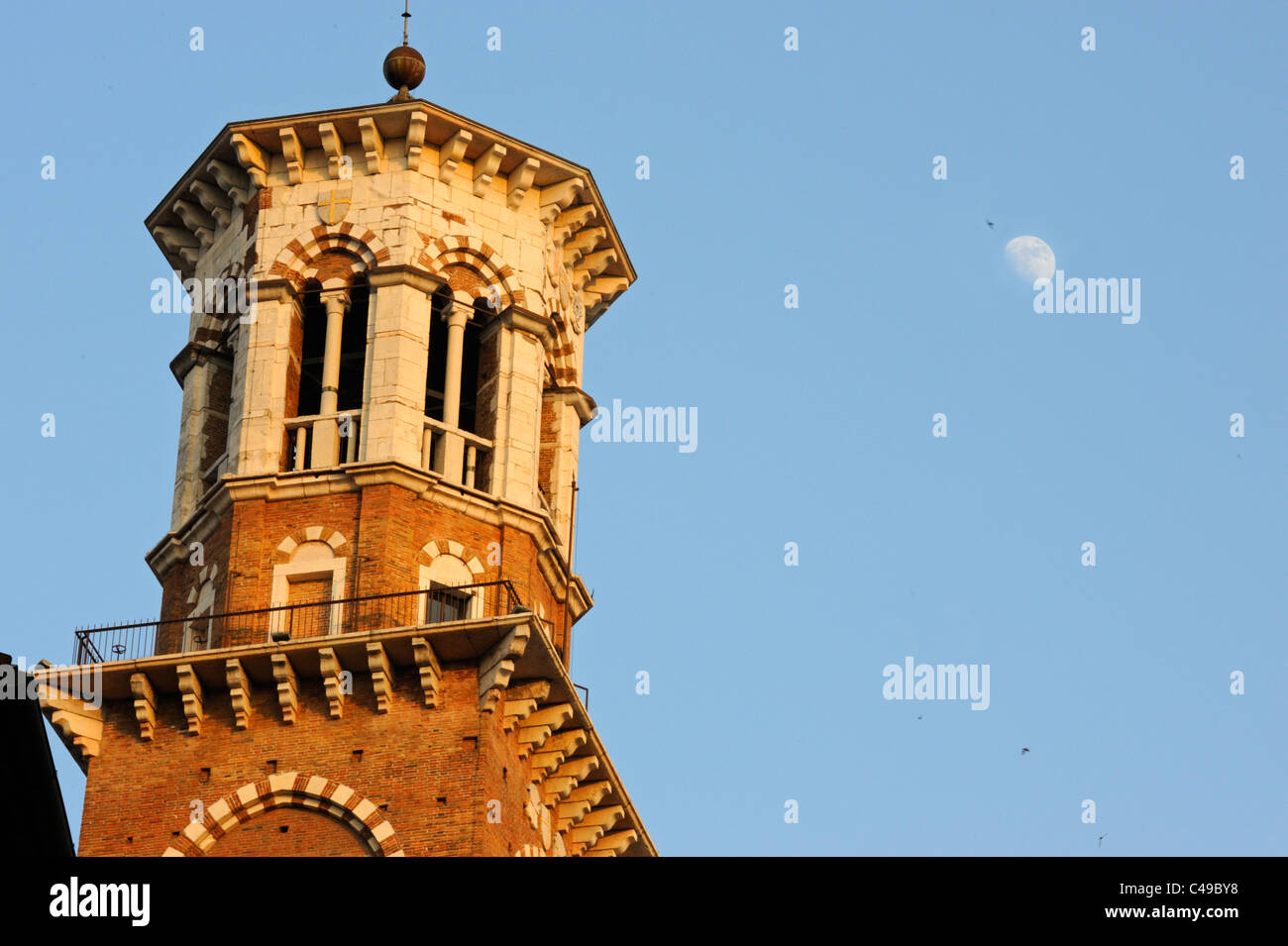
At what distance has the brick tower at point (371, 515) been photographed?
5031cm

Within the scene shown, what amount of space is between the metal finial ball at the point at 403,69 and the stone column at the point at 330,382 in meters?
6.32

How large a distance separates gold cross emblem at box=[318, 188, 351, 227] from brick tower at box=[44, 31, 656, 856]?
0.06 meters

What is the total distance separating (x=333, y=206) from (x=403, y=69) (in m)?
4.82

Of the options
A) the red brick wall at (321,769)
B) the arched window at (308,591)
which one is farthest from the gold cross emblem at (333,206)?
the red brick wall at (321,769)

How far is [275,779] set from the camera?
50.3 metres

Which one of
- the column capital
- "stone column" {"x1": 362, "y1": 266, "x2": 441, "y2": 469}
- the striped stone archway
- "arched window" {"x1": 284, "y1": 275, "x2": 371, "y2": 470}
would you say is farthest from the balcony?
the striped stone archway

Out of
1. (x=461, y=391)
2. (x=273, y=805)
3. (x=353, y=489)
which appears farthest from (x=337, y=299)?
(x=273, y=805)

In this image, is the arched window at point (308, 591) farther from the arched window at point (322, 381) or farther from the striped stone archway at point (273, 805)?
the striped stone archway at point (273, 805)

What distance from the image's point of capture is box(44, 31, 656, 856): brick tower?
5031 centimetres

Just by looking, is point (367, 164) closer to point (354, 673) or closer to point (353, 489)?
point (353, 489)

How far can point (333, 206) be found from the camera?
187 ft

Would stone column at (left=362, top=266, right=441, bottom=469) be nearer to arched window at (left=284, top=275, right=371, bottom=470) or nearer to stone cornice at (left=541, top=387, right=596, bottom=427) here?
arched window at (left=284, top=275, right=371, bottom=470)
